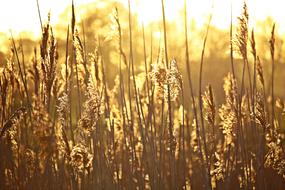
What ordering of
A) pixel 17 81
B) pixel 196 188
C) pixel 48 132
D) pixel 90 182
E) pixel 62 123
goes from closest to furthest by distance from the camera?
1. pixel 48 132
2. pixel 62 123
3. pixel 17 81
4. pixel 90 182
5. pixel 196 188

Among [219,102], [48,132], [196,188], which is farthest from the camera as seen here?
[219,102]

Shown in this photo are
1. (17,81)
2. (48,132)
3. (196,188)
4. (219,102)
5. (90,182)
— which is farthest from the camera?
(219,102)

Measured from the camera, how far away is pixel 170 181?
2641 mm

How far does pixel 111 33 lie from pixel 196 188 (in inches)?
51.8

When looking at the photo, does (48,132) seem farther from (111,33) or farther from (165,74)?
(111,33)

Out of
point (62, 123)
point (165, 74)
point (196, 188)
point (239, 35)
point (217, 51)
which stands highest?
point (217, 51)

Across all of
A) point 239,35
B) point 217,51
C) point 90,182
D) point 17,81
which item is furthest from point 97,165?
point 217,51

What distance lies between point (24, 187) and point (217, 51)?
5058 millimetres

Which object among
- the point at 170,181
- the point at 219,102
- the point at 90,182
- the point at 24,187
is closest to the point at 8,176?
the point at 24,187

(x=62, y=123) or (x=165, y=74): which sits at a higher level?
(x=165, y=74)

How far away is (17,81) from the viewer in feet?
8.37

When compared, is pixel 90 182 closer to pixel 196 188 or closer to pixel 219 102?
pixel 196 188

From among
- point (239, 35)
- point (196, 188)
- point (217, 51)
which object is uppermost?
point (217, 51)

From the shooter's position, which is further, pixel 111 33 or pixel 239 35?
pixel 111 33
